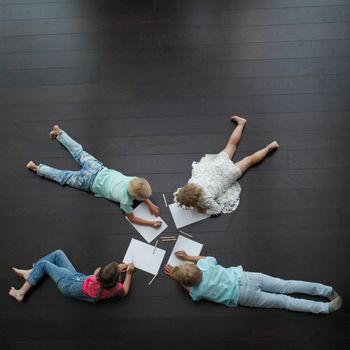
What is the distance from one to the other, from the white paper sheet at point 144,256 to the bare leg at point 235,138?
827 mm

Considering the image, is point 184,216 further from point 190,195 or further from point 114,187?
point 114,187

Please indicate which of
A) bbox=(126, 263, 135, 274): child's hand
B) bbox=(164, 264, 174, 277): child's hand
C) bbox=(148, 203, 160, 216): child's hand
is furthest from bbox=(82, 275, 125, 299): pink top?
bbox=(148, 203, 160, 216): child's hand

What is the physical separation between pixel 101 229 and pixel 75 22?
169cm

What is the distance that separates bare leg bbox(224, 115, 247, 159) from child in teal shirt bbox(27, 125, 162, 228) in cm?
63

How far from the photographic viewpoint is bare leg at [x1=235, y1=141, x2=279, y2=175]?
2.61 m

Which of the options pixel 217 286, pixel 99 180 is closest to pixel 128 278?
pixel 217 286

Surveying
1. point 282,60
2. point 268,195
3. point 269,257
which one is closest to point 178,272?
point 269,257

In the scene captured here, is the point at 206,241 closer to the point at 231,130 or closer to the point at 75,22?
the point at 231,130

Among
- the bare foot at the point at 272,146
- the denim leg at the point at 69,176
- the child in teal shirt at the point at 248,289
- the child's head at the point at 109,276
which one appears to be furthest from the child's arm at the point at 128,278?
the bare foot at the point at 272,146

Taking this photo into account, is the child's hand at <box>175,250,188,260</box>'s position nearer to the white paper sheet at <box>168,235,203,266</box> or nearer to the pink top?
the white paper sheet at <box>168,235,203,266</box>

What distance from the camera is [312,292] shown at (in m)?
2.39

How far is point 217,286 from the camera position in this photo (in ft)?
7.63

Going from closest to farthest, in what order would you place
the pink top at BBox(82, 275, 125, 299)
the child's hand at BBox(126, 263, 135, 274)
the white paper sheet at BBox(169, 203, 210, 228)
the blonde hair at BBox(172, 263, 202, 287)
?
the blonde hair at BBox(172, 263, 202, 287), the pink top at BBox(82, 275, 125, 299), the child's hand at BBox(126, 263, 135, 274), the white paper sheet at BBox(169, 203, 210, 228)

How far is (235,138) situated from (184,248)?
0.84 metres
